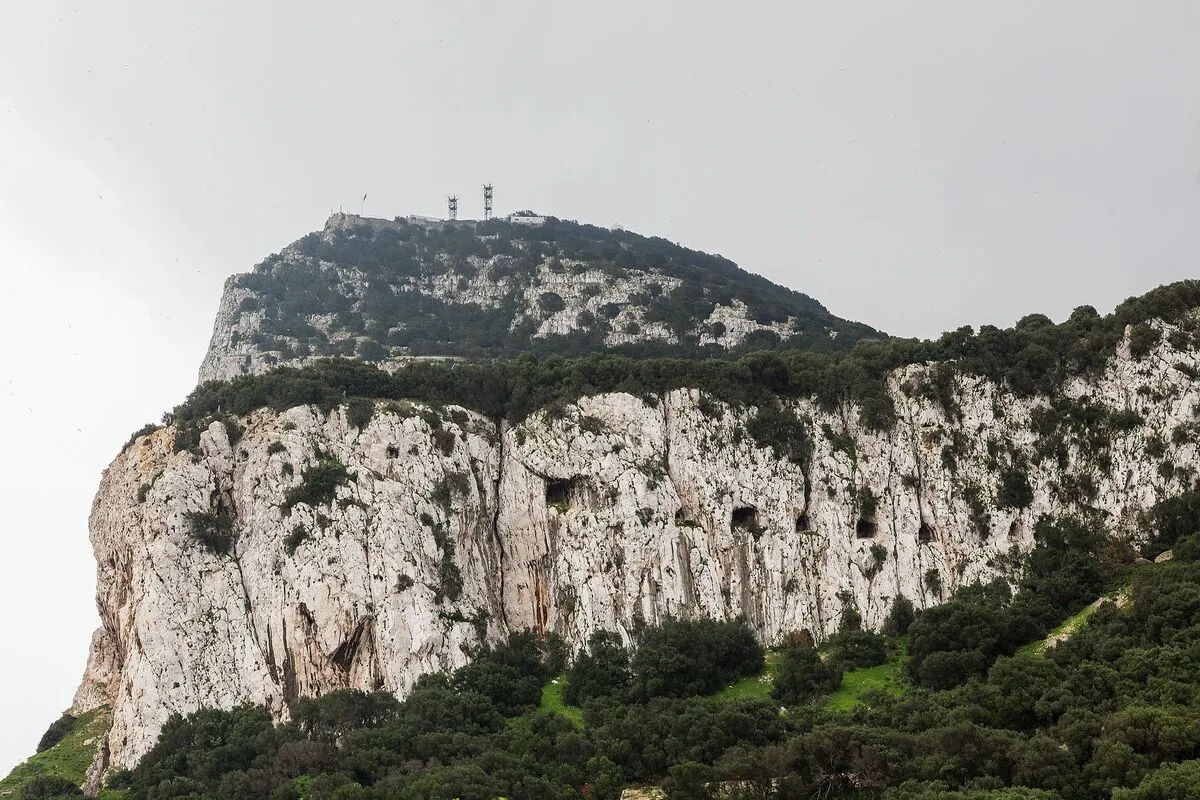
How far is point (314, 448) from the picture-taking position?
68000mm

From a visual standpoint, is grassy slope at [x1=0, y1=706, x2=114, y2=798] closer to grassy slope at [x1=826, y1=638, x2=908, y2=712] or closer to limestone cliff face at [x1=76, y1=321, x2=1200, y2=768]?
limestone cliff face at [x1=76, y1=321, x2=1200, y2=768]

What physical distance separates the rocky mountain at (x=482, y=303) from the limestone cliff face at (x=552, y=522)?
120 feet

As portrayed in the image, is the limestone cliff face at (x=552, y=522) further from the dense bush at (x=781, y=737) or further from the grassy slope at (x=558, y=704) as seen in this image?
the dense bush at (x=781, y=737)

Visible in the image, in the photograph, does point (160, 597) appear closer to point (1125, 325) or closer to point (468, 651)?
point (468, 651)

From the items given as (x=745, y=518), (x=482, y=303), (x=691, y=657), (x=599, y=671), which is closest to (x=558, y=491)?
(x=745, y=518)

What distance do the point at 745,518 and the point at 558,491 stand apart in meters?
11.5

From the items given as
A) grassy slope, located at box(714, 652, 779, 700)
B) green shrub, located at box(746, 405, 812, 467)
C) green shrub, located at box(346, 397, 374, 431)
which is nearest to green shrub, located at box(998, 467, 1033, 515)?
green shrub, located at box(746, 405, 812, 467)

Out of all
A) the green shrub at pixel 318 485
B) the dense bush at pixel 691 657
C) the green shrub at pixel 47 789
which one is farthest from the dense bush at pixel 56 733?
the dense bush at pixel 691 657

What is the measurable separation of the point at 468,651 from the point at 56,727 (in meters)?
25.6

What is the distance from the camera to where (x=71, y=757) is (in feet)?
205

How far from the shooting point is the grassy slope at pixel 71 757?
59.5 metres

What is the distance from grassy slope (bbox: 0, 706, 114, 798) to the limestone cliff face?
5.80 ft

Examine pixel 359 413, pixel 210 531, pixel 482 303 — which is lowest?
pixel 210 531

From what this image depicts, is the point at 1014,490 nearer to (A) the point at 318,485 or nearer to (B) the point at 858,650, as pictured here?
(B) the point at 858,650
